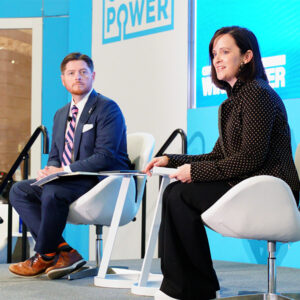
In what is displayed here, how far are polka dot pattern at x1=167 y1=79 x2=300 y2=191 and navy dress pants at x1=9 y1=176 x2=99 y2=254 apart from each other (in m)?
1.13

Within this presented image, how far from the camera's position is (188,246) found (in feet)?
7.70

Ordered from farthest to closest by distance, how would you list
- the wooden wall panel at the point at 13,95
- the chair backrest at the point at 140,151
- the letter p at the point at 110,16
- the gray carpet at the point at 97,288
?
the wooden wall panel at the point at 13,95
the letter p at the point at 110,16
the chair backrest at the point at 140,151
the gray carpet at the point at 97,288

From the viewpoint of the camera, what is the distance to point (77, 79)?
379cm

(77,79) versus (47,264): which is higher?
(77,79)

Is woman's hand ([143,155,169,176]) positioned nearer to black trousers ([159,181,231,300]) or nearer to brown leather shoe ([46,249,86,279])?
black trousers ([159,181,231,300])

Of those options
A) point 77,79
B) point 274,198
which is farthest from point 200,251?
point 77,79

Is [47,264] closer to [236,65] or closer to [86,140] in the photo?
[86,140]

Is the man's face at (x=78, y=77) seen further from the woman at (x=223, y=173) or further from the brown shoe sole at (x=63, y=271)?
the woman at (x=223, y=173)

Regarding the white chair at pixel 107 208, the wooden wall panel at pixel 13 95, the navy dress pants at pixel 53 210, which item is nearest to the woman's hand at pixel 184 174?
the white chair at pixel 107 208

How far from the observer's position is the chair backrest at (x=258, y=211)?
2225 millimetres

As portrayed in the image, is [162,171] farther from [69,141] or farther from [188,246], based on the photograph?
[69,141]

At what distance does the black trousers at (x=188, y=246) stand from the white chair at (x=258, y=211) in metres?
0.08

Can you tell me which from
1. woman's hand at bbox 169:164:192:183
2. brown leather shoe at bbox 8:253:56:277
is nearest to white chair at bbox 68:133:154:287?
brown leather shoe at bbox 8:253:56:277

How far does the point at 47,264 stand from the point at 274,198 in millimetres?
1680
